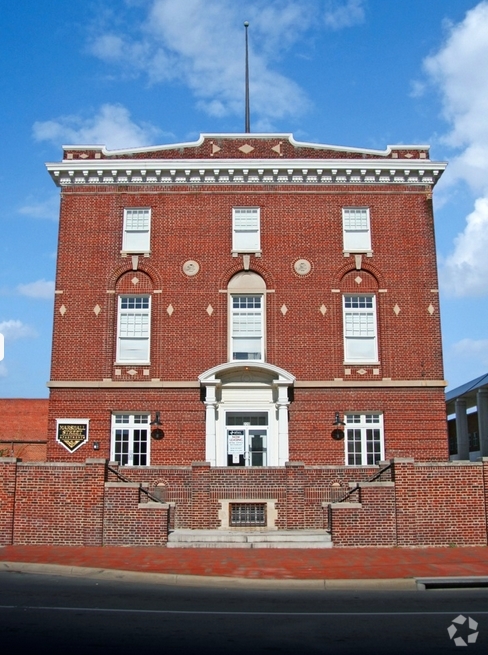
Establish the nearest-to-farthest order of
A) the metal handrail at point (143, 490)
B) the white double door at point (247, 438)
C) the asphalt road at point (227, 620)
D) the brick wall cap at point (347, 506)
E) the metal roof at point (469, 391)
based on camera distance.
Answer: the asphalt road at point (227, 620) < the brick wall cap at point (347, 506) < the metal handrail at point (143, 490) < the white double door at point (247, 438) < the metal roof at point (469, 391)

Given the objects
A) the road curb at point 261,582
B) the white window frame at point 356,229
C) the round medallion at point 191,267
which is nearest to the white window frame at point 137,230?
the round medallion at point 191,267

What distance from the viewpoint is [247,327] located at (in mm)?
26219

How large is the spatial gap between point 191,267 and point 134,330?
10.1 ft

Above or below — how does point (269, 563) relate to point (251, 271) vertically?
below

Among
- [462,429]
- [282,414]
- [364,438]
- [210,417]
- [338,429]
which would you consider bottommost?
[364,438]

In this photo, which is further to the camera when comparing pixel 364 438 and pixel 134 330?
pixel 134 330

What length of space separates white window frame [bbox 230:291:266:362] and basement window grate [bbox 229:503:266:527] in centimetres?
713

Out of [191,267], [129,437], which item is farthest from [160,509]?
[191,267]

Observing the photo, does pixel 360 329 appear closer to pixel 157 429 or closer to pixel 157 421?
pixel 157 421

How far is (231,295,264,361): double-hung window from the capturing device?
85.3ft

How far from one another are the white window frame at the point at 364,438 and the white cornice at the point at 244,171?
8753 mm

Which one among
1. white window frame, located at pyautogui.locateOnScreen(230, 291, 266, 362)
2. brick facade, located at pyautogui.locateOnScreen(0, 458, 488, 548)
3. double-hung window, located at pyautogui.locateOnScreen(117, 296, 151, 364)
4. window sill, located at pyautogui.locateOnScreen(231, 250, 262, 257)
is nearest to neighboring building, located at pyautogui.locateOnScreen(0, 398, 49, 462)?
double-hung window, located at pyautogui.locateOnScreen(117, 296, 151, 364)

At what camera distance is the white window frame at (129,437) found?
82.7 feet

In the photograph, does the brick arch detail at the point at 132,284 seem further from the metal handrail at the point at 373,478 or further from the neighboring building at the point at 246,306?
the metal handrail at the point at 373,478
